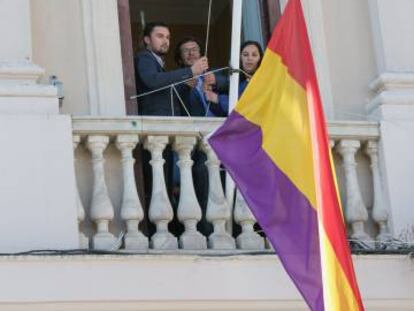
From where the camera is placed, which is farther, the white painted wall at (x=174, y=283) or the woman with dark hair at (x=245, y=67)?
the woman with dark hair at (x=245, y=67)

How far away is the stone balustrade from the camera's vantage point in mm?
Answer: 10492

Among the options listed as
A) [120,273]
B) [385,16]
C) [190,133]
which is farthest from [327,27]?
[120,273]

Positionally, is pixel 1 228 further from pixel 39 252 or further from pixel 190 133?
pixel 190 133

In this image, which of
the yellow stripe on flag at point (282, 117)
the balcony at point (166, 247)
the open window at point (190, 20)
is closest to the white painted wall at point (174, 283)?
the balcony at point (166, 247)

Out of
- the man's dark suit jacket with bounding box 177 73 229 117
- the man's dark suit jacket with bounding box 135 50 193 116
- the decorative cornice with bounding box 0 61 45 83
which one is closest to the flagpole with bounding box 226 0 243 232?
the man's dark suit jacket with bounding box 135 50 193 116

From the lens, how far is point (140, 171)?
429 inches

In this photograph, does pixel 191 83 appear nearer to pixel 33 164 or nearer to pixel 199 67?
pixel 199 67

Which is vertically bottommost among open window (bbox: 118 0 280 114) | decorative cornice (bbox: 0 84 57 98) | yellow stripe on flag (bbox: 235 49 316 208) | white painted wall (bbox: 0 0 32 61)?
yellow stripe on flag (bbox: 235 49 316 208)

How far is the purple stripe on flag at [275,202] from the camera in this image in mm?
9242

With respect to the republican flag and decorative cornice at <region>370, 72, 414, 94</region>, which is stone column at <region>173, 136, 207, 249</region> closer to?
the republican flag

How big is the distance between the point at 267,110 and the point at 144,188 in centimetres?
135

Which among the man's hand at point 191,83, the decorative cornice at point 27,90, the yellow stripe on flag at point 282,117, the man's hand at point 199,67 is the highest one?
the man's hand at point 199,67

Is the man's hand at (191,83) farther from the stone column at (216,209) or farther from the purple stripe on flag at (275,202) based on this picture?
the purple stripe on flag at (275,202)

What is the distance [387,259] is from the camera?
34.8 feet
